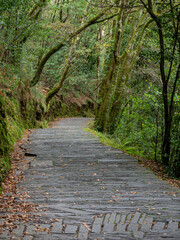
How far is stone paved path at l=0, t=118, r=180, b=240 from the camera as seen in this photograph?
3.84 metres

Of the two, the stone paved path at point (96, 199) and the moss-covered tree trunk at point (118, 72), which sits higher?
the moss-covered tree trunk at point (118, 72)

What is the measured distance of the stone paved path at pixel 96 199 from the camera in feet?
12.6

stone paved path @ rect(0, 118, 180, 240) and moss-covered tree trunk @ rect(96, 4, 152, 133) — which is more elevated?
moss-covered tree trunk @ rect(96, 4, 152, 133)

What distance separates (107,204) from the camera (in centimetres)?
489

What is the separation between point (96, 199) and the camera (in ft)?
16.9

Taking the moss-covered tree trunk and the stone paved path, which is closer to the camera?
the stone paved path

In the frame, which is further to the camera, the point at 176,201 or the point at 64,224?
the point at 176,201

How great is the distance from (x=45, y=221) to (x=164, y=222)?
1.78 meters

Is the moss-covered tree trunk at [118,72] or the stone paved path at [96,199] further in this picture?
the moss-covered tree trunk at [118,72]

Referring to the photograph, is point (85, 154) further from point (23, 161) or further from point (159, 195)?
point (159, 195)

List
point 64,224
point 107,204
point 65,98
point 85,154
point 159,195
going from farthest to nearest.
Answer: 1. point 65,98
2. point 85,154
3. point 159,195
4. point 107,204
5. point 64,224

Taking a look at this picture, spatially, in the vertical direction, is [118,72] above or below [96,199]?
above

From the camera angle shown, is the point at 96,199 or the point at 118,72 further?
the point at 118,72

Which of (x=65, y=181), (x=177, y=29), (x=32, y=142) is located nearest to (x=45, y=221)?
(x=65, y=181)
